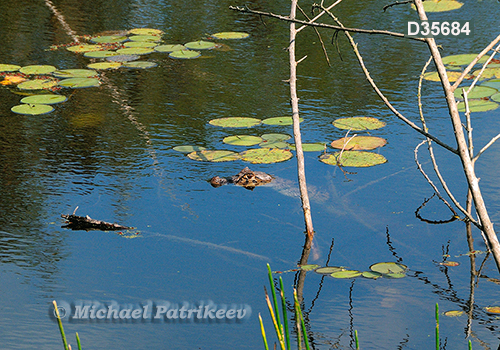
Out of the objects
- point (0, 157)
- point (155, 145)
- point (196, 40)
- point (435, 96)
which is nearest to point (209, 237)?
point (155, 145)

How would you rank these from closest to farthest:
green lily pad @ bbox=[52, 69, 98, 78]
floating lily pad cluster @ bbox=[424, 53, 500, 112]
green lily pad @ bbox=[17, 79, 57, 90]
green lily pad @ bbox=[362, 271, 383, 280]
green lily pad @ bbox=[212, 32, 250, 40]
Answer: green lily pad @ bbox=[362, 271, 383, 280] < floating lily pad cluster @ bbox=[424, 53, 500, 112] < green lily pad @ bbox=[17, 79, 57, 90] < green lily pad @ bbox=[52, 69, 98, 78] < green lily pad @ bbox=[212, 32, 250, 40]

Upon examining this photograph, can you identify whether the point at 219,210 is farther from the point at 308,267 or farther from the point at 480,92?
the point at 480,92

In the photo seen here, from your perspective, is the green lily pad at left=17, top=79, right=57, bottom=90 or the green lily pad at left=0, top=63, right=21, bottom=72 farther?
the green lily pad at left=0, top=63, right=21, bottom=72

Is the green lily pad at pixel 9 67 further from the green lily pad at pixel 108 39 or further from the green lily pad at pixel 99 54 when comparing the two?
the green lily pad at pixel 108 39

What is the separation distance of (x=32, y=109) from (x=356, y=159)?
12.9 ft

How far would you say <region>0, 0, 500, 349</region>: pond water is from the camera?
367cm

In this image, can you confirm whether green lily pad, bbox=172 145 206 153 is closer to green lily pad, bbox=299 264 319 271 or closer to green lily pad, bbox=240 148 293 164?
green lily pad, bbox=240 148 293 164

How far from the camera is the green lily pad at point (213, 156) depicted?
5.97m

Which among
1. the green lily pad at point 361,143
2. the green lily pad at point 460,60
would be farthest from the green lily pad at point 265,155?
the green lily pad at point 460,60

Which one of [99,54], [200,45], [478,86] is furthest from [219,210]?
[200,45]

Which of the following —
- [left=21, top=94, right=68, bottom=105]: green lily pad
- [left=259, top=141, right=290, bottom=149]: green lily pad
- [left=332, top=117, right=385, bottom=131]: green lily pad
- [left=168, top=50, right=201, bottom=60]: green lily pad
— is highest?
[left=168, top=50, right=201, bottom=60]: green lily pad

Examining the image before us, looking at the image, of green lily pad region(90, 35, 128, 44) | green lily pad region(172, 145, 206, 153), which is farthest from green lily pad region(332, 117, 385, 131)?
green lily pad region(90, 35, 128, 44)

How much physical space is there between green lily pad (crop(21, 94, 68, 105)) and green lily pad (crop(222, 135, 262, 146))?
2.44 m

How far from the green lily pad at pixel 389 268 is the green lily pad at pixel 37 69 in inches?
234
